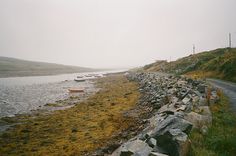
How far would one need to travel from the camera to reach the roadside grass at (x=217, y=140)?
27.0 feet

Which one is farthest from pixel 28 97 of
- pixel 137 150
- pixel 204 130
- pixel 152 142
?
pixel 137 150

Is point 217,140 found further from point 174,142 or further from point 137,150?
point 137,150

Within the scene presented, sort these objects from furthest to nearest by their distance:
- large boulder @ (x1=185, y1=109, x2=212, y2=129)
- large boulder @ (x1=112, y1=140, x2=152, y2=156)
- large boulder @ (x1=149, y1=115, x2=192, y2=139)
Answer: large boulder @ (x1=185, y1=109, x2=212, y2=129) < large boulder @ (x1=149, y1=115, x2=192, y2=139) < large boulder @ (x1=112, y1=140, x2=152, y2=156)

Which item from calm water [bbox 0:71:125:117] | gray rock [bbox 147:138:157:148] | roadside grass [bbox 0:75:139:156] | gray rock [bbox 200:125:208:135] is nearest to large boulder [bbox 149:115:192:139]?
gray rock [bbox 147:138:157:148]

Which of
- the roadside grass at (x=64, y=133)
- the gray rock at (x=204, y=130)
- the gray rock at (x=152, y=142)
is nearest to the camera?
the gray rock at (x=152, y=142)

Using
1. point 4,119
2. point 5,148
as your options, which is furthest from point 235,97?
point 4,119

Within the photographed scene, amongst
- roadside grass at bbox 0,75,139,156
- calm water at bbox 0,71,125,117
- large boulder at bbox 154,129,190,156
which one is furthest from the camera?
calm water at bbox 0,71,125,117

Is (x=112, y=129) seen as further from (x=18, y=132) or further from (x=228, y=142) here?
(x=228, y=142)

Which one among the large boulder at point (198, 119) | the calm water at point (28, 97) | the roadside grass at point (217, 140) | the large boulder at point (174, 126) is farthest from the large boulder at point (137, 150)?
the calm water at point (28, 97)

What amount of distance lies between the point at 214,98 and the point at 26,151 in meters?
13.0

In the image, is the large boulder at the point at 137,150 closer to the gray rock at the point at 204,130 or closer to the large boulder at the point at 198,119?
the gray rock at the point at 204,130

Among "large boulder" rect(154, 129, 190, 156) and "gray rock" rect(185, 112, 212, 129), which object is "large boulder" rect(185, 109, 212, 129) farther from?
"large boulder" rect(154, 129, 190, 156)

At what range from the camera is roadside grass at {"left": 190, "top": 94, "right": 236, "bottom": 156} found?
8.24 m

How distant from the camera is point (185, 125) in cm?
914
